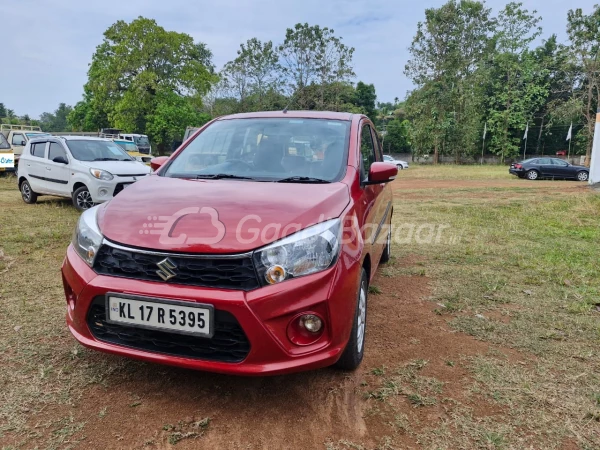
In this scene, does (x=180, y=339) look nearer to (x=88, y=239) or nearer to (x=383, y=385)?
(x=88, y=239)

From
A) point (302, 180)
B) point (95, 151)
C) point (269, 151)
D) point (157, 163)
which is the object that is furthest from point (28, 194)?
point (302, 180)

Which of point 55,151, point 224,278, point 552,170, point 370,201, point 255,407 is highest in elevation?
point 55,151

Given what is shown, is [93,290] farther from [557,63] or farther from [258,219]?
[557,63]

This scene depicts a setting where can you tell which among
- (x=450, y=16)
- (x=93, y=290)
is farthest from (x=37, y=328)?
(x=450, y=16)

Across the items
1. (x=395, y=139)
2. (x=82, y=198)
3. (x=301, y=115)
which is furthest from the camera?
(x=395, y=139)

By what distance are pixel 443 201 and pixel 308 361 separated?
1055cm

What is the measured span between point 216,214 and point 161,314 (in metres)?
0.55

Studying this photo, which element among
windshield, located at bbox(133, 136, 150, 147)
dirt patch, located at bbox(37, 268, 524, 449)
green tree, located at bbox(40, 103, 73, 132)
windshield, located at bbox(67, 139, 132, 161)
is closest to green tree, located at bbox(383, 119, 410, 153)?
windshield, located at bbox(133, 136, 150, 147)

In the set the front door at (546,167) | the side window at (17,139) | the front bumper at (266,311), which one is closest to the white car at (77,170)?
the front bumper at (266,311)

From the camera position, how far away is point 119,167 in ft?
26.5

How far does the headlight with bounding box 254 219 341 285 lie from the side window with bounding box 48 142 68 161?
7973 mm

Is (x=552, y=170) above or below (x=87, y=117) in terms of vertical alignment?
below

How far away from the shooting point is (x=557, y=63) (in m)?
37.5

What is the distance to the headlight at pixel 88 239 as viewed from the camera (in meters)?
2.19
